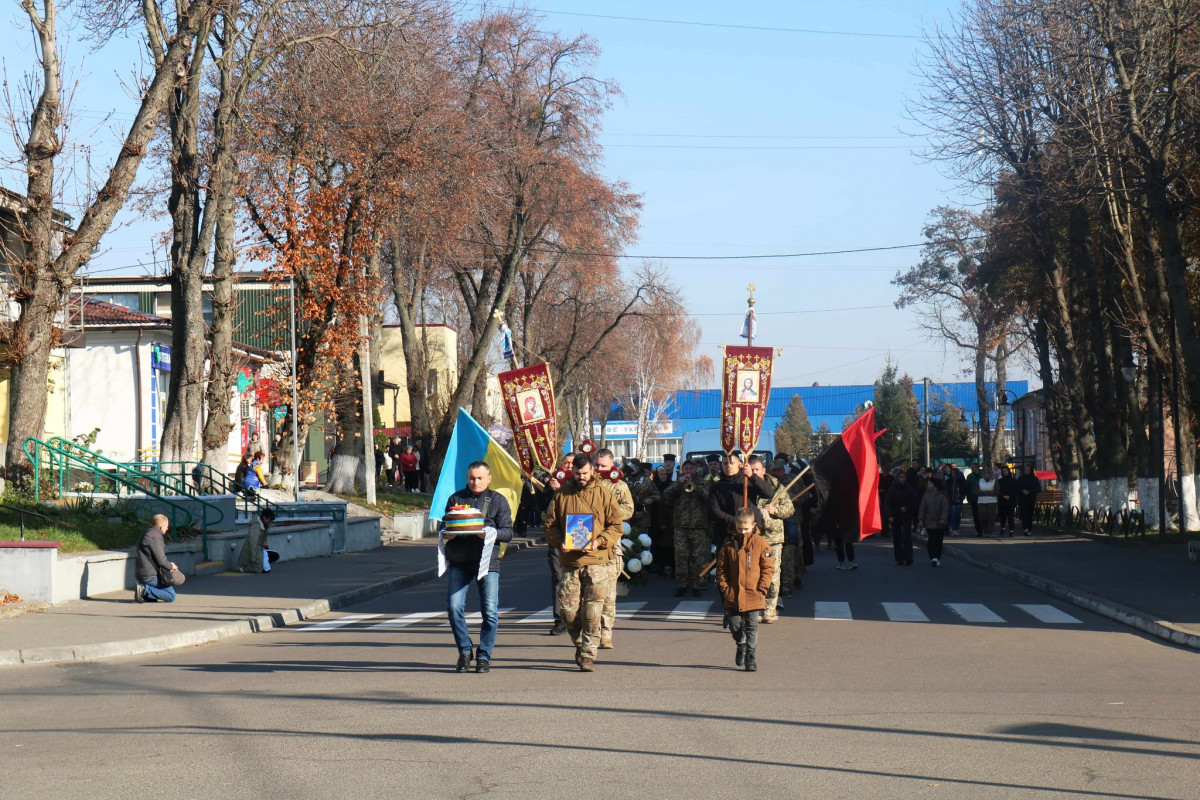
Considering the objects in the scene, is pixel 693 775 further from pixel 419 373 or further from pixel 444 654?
pixel 419 373

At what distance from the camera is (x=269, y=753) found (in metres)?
7.25

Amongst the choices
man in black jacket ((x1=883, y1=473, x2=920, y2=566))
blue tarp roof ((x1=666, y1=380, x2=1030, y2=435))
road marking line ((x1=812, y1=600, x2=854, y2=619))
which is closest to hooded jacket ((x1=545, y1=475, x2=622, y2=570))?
road marking line ((x1=812, y1=600, x2=854, y2=619))

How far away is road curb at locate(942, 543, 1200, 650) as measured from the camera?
12703mm

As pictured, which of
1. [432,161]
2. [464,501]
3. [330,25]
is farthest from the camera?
[432,161]

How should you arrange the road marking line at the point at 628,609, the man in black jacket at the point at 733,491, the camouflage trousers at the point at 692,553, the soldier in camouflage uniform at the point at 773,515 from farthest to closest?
1. the camouflage trousers at the point at 692,553
2. the road marking line at the point at 628,609
3. the soldier in camouflage uniform at the point at 773,515
4. the man in black jacket at the point at 733,491

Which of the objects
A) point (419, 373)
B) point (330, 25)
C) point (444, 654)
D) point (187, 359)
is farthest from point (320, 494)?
point (444, 654)

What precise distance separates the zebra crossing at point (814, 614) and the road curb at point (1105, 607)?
459 mm

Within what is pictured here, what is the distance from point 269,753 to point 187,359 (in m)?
16.7

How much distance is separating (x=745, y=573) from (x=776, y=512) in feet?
9.45

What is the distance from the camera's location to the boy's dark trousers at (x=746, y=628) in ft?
34.7

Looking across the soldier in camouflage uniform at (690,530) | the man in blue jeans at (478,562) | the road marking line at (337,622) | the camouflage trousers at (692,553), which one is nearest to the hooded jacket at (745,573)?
the man in blue jeans at (478,562)

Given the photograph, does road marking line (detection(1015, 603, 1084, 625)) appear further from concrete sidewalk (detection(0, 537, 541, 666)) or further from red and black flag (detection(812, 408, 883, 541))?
concrete sidewalk (detection(0, 537, 541, 666))

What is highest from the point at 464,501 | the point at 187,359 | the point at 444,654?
the point at 187,359

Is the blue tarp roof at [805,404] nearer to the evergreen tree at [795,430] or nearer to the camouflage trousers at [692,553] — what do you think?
the evergreen tree at [795,430]
